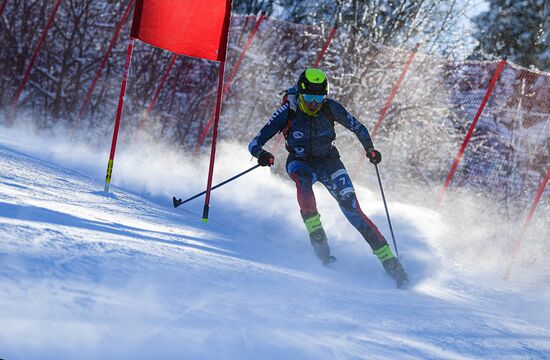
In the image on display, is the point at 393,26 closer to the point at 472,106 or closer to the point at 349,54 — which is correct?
the point at 349,54

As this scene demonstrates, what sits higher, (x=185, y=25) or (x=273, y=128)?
(x=185, y=25)

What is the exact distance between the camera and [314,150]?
485 centimetres

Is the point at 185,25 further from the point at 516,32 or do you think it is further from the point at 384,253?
the point at 516,32

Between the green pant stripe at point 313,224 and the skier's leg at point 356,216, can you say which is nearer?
the skier's leg at point 356,216

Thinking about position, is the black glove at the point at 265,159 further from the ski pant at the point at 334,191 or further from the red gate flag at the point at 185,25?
the red gate flag at the point at 185,25

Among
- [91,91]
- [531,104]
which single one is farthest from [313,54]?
[91,91]

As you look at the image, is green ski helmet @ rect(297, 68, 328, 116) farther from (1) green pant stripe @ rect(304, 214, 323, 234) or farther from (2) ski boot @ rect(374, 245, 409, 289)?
(2) ski boot @ rect(374, 245, 409, 289)

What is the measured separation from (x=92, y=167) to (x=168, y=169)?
155 cm

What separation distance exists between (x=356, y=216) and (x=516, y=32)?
1998 cm

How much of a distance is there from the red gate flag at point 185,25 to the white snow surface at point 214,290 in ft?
5.49

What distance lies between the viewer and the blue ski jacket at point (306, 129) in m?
4.81

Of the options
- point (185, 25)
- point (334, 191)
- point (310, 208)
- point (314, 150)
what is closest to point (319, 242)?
point (310, 208)

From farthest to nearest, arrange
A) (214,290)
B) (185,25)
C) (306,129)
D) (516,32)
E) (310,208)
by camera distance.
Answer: (516,32)
(185,25)
(306,129)
(310,208)
(214,290)

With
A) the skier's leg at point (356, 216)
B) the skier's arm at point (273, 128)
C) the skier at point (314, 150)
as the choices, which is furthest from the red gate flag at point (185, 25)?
the skier's leg at point (356, 216)
